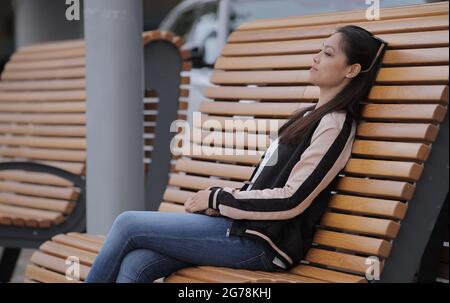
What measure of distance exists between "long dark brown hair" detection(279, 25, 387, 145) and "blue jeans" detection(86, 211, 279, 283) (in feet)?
1.33

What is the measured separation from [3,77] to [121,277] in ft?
10.7

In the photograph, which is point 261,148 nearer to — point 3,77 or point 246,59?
point 246,59

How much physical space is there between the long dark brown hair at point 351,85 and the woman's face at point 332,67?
2 cm

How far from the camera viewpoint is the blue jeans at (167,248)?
298 centimetres

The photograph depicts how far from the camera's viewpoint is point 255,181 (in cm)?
308

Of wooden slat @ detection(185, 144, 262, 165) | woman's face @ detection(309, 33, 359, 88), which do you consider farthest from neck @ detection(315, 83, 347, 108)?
wooden slat @ detection(185, 144, 262, 165)

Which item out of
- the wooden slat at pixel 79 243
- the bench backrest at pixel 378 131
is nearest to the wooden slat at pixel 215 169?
the bench backrest at pixel 378 131

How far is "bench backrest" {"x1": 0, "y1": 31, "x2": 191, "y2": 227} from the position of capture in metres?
4.86

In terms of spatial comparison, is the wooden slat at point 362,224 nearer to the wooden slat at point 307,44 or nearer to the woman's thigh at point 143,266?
the woman's thigh at point 143,266

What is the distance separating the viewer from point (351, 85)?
3.10 m

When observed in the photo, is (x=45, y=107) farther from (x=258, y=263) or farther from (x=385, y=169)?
(x=385, y=169)

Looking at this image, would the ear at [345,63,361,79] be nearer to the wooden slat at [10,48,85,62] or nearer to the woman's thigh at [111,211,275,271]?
the woman's thigh at [111,211,275,271]

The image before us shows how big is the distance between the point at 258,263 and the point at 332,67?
749 mm
